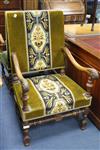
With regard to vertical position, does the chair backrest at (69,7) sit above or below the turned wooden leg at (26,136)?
above

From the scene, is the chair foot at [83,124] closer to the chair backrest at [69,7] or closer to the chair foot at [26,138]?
the chair foot at [26,138]

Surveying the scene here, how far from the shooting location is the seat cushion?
153 centimetres

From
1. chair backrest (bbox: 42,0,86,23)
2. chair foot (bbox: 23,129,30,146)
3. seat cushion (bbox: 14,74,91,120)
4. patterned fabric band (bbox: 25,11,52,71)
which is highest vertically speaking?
chair backrest (bbox: 42,0,86,23)

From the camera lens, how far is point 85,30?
2.51 meters

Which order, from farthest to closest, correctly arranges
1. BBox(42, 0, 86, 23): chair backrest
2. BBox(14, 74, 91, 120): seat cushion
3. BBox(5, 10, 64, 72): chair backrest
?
BBox(42, 0, 86, 23): chair backrest
BBox(5, 10, 64, 72): chair backrest
BBox(14, 74, 91, 120): seat cushion

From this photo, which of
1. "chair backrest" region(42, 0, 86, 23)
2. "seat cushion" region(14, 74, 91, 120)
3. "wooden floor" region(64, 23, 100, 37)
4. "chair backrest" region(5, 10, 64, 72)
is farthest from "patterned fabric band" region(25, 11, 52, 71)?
"chair backrest" region(42, 0, 86, 23)

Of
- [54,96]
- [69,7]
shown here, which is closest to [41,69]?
[54,96]

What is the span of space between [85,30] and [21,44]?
1053mm

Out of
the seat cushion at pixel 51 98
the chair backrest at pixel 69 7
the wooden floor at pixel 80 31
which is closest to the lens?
the seat cushion at pixel 51 98

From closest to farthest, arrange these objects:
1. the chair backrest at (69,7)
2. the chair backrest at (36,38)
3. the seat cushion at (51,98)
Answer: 1. the seat cushion at (51,98)
2. the chair backrest at (36,38)
3. the chair backrest at (69,7)

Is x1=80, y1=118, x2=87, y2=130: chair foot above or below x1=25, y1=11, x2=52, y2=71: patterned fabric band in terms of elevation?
below

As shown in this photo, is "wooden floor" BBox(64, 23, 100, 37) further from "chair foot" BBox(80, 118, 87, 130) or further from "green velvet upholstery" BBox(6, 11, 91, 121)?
"chair foot" BBox(80, 118, 87, 130)

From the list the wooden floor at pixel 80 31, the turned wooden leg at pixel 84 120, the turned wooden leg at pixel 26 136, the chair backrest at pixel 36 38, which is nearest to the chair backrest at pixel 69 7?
the wooden floor at pixel 80 31

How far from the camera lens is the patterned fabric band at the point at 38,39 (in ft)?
5.88
